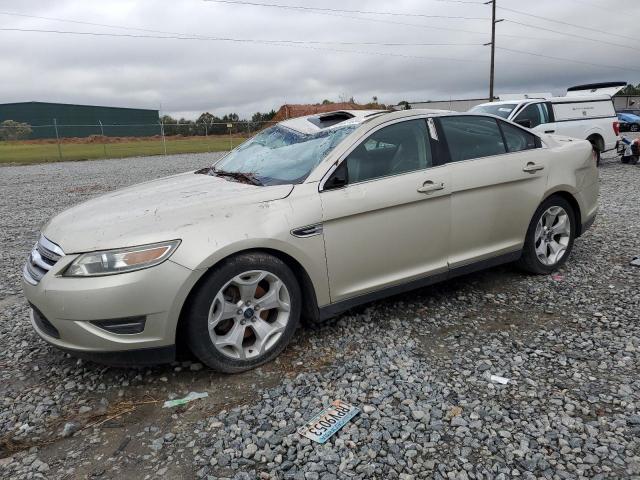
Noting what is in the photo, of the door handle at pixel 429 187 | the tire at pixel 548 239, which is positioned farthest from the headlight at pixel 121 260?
the tire at pixel 548 239

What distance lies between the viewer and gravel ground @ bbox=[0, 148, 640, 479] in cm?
234

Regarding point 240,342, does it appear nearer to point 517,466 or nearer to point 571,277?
point 517,466

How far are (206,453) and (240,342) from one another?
2.51ft

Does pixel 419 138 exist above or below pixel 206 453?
above

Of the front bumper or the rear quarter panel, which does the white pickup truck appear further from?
Result: the front bumper

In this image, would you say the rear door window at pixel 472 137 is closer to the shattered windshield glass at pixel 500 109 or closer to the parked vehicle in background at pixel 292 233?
the parked vehicle in background at pixel 292 233

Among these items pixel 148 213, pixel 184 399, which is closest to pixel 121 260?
pixel 148 213

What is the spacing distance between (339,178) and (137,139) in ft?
130

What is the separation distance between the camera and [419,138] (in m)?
3.86

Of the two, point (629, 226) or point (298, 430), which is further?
point (629, 226)

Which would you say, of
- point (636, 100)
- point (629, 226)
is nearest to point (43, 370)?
point (629, 226)

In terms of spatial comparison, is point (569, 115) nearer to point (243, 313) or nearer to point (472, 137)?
point (472, 137)

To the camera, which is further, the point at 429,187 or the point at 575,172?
the point at 575,172

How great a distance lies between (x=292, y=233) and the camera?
3115 mm
